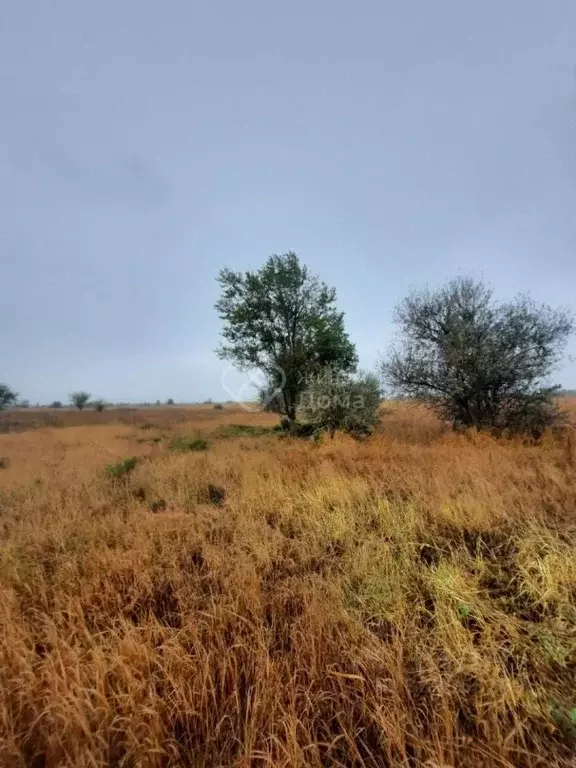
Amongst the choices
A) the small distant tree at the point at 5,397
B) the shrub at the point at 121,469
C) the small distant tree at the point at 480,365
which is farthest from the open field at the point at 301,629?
the small distant tree at the point at 5,397

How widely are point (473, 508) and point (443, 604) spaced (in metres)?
1.76

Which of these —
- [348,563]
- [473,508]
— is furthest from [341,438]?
[348,563]

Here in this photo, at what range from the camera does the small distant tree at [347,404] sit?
42.5 ft

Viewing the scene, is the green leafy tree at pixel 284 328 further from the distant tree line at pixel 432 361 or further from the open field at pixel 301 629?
the open field at pixel 301 629

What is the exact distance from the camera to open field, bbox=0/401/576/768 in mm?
1691

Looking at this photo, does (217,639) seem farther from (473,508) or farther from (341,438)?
(341,438)

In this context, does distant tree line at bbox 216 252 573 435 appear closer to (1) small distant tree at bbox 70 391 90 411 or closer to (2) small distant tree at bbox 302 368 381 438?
(2) small distant tree at bbox 302 368 381 438

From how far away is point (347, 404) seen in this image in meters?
12.9

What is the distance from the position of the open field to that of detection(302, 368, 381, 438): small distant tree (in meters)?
7.85

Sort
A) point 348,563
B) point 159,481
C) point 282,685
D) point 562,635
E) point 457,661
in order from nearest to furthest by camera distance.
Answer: point 282,685, point 457,661, point 562,635, point 348,563, point 159,481

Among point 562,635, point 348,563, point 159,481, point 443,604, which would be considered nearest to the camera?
point 562,635

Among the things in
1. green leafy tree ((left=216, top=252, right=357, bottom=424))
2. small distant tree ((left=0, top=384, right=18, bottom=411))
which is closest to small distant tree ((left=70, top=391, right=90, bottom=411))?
small distant tree ((left=0, top=384, right=18, bottom=411))

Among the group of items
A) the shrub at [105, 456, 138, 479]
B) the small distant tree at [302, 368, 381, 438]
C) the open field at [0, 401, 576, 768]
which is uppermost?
the small distant tree at [302, 368, 381, 438]

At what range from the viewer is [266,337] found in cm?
1839
